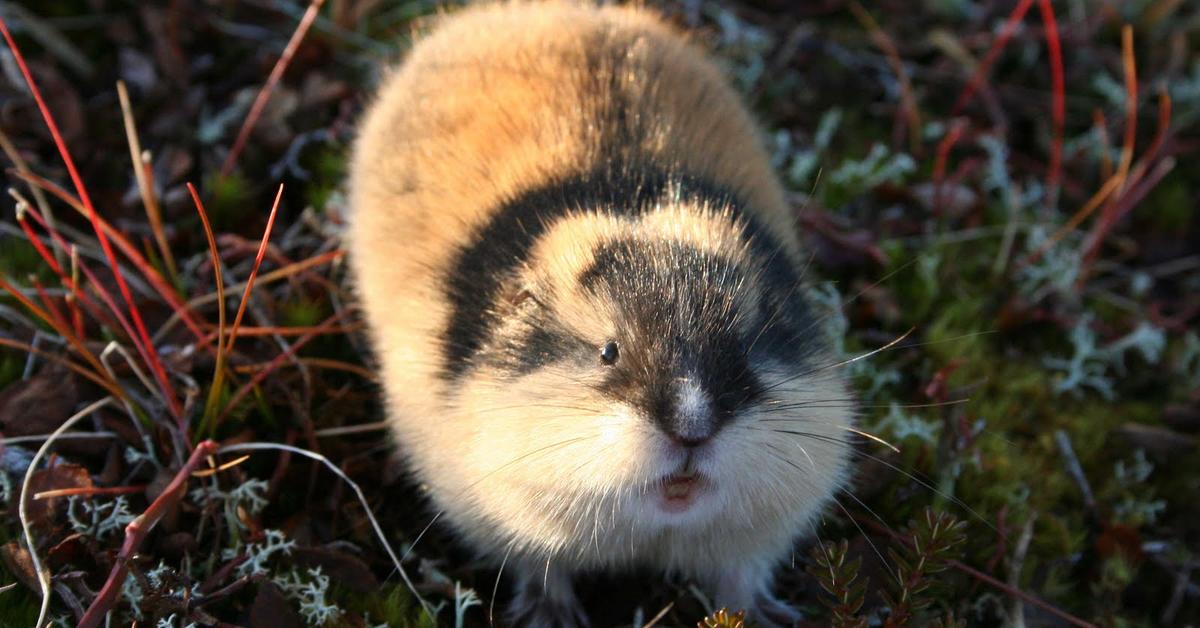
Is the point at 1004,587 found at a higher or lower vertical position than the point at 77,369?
Result: lower

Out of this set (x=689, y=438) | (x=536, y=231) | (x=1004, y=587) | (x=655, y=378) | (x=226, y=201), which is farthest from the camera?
(x=226, y=201)

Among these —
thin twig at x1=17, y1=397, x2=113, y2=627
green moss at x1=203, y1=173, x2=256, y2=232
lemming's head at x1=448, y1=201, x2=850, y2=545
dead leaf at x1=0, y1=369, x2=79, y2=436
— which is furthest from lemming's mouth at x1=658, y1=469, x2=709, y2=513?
green moss at x1=203, y1=173, x2=256, y2=232

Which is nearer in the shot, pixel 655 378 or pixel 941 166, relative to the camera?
pixel 655 378

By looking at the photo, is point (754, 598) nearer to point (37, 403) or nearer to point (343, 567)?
point (343, 567)

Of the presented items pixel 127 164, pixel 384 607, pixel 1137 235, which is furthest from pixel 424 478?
pixel 1137 235

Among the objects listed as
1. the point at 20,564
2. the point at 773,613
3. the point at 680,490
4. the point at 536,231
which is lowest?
the point at 773,613

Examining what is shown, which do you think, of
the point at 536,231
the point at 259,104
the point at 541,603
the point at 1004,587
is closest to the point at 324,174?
the point at 259,104

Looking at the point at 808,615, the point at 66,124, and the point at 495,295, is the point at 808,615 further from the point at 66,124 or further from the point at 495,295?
the point at 66,124
